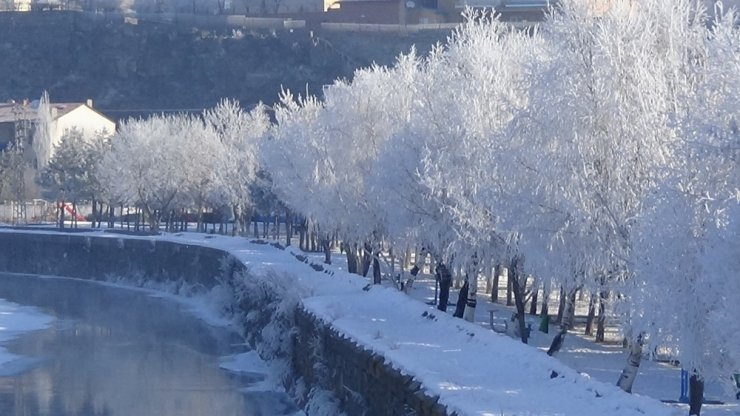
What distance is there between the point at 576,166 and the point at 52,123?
6779 centimetres

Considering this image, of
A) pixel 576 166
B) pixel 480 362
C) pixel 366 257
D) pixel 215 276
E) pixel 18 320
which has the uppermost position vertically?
pixel 576 166

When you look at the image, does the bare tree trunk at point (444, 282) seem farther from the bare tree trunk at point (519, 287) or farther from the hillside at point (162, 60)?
the hillside at point (162, 60)

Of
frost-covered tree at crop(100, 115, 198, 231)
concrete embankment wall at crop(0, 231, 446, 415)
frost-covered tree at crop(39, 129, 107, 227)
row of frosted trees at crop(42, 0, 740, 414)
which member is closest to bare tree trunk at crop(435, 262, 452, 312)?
row of frosted trees at crop(42, 0, 740, 414)

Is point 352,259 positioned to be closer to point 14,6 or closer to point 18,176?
point 18,176

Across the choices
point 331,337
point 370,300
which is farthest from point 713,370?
point 370,300

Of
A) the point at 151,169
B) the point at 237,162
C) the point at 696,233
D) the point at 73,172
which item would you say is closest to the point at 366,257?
the point at 237,162

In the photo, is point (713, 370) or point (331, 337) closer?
point (713, 370)

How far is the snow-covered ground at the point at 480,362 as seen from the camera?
51.3 feet

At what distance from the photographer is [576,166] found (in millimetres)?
20469

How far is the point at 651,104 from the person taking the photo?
19.8 metres

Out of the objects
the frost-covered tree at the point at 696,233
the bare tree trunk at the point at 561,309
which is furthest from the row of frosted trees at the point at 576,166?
the bare tree trunk at the point at 561,309

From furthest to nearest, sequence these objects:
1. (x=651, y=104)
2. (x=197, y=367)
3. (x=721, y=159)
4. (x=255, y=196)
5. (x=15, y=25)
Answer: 1. (x=15, y=25)
2. (x=255, y=196)
3. (x=197, y=367)
4. (x=651, y=104)
5. (x=721, y=159)

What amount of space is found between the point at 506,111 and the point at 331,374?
6.09 meters

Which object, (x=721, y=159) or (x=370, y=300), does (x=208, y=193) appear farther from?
(x=721, y=159)
